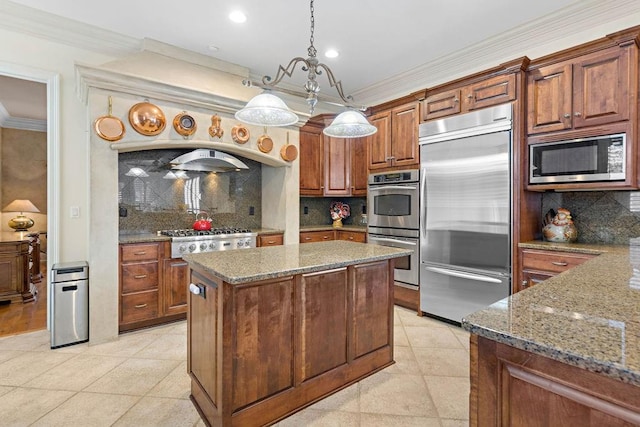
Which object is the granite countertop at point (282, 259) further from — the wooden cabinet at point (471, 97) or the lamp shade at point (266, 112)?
the wooden cabinet at point (471, 97)

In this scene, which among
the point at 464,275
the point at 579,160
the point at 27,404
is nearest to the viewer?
the point at 27,404

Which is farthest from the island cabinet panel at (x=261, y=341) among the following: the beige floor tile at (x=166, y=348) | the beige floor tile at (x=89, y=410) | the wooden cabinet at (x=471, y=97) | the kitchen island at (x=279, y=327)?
the wooden cabinet at (x=471, y=97)

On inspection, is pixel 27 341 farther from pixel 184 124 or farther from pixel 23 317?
pixel 184 124

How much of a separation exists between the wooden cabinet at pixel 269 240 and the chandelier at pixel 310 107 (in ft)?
6.22

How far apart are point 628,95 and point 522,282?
5.50ft

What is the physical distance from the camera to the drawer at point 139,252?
3.18 meters

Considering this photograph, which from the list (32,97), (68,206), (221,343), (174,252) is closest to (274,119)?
(221,343)

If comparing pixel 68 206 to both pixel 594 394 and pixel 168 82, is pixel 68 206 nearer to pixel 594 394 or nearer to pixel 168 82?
pixel 168 82

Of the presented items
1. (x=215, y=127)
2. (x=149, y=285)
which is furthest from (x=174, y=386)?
(x=215, y=127)

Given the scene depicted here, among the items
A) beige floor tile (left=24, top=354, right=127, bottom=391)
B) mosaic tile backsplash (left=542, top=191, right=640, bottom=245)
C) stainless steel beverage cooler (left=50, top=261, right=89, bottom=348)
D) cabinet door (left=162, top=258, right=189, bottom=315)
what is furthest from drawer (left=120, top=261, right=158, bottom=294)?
mosaic tile backsplash (left=542, top=191, right=640, bottom=245)

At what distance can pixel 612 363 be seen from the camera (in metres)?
0.68

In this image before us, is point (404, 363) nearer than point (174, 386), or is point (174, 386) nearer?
point (174, 386)

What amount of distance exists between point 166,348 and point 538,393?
290cm

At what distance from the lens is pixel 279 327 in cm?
188
